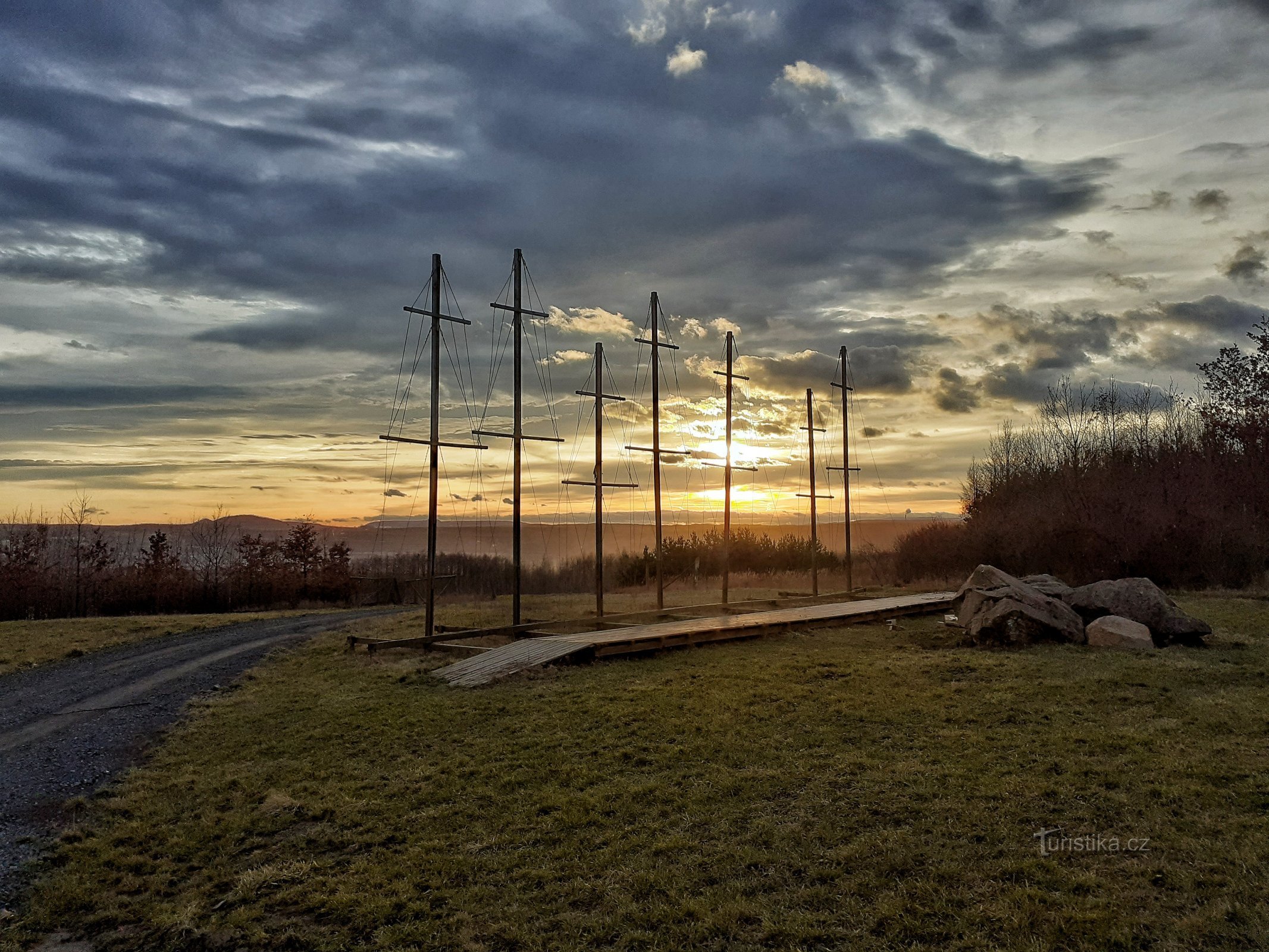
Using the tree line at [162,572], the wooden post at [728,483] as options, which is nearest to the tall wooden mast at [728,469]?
the wooden post at [728,483]

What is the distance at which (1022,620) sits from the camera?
54.7 feet

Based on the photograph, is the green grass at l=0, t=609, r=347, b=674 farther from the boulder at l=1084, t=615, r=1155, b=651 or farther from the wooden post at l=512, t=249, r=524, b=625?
the boulder at l=1084, t=615, r=1155, b=651

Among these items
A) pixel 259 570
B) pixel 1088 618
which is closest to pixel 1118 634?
pixel 1088 618

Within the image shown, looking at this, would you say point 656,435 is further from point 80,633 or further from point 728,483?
point 80,633

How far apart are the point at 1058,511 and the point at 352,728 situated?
112 feet

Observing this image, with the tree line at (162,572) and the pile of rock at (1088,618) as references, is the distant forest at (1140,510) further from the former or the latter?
the tree line at (162,572)

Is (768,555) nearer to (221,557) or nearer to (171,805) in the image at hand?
(221,557)

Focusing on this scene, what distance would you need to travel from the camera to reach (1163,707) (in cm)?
1067

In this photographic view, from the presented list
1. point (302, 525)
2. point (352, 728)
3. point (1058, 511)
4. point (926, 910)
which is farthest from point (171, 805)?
point (302, 525)

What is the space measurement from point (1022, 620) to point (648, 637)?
8249 mm

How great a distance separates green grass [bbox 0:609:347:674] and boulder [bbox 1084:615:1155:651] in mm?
24816

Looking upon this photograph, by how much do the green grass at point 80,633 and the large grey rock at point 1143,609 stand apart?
25.7 meters

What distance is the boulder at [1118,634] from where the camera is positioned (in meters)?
15.8

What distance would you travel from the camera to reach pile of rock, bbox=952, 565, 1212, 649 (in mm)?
16203
